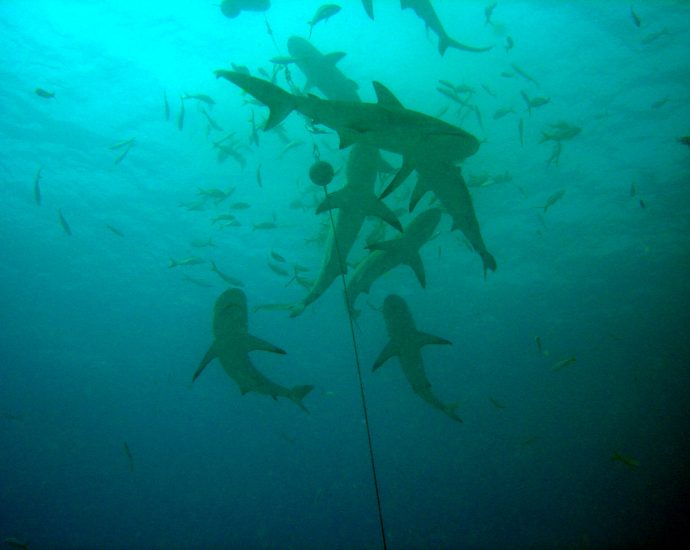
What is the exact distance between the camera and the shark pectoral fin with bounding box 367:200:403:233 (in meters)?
4.97

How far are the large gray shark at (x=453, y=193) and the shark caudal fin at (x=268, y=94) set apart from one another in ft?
5.44

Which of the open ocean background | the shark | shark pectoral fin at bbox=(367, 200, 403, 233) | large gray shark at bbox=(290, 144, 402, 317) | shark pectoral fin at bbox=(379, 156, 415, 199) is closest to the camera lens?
shark pectoral fin at bbox=(379, 156, 415, 199)

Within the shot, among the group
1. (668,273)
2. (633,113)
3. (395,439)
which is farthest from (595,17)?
(395,439)

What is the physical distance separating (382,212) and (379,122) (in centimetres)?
146

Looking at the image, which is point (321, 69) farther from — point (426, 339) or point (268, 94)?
point (426, 339)

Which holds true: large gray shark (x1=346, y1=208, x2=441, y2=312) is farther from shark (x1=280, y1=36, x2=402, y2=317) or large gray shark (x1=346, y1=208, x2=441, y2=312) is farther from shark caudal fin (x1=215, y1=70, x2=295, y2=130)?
shark caudal fin (x1=215, y1=70, x2=295, y2=130)

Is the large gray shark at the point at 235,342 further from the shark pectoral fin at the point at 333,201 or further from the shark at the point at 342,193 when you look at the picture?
the shark pectoral fin at the point at 333,201

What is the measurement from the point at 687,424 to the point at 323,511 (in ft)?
94.1

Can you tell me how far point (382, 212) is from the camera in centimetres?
520

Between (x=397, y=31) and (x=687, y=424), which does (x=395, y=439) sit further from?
(x=397, y=31)

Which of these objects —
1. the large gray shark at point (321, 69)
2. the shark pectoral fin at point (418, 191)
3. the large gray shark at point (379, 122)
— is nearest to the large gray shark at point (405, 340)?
the shark pectoral fin at point (418, 191)

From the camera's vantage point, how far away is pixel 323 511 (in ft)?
98.7

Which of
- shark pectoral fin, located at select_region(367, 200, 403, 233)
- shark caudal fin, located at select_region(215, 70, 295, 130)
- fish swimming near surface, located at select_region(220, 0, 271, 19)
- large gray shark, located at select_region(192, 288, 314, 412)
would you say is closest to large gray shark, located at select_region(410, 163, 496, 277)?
shark pectoral fin, located at select_region(367, 200, 403, 233)

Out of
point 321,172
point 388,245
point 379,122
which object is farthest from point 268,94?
point 388,245
